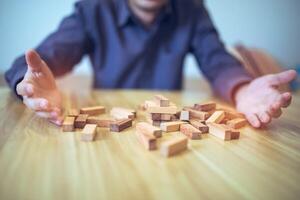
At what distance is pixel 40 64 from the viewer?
0.66 metres

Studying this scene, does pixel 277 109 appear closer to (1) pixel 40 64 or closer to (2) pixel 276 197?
(2) pixel 276 197

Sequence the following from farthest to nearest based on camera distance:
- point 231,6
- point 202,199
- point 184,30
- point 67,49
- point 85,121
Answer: point 231,6, point 184,30, point 67,49, point 85,121, point 202,199

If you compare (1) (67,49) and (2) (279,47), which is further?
(2) (279,47)

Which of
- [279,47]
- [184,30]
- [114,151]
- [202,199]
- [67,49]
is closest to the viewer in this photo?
[202,199]

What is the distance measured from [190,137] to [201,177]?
0.51 feet

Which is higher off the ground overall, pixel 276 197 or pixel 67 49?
pixel 67 49

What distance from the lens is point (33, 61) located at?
25.0 inches

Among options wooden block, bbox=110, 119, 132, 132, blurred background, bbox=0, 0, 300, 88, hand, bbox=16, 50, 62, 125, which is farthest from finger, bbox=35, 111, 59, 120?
blurred background, bbox=0, 0, 300, 88

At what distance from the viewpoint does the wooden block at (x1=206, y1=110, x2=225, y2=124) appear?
0.64m

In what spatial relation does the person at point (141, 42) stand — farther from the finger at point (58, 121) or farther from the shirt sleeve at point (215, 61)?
the finger at point (58, 121)

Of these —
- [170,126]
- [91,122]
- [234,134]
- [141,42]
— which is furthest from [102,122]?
[141,42]

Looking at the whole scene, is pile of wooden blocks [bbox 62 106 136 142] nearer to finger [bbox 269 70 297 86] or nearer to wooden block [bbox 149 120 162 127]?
A: wooden block [bbox 149 120 162 127]

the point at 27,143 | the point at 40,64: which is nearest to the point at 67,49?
the point at 40,64

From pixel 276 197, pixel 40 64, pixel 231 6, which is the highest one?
pixel 231 6
